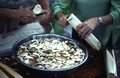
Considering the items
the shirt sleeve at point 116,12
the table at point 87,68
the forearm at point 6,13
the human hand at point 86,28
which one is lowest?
the table at point 87,68

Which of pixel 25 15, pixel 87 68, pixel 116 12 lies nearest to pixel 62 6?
pixel 25 15

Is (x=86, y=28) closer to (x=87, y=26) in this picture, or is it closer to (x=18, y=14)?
(x=87, y=26)

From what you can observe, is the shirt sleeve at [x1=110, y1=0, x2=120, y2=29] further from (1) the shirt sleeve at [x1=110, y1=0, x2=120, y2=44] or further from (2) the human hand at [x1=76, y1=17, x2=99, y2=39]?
(2) the human hand at [x1=76, y1=17, x2=99, y2=39]

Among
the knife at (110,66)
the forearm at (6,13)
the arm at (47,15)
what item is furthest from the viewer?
the arm at (47,15)

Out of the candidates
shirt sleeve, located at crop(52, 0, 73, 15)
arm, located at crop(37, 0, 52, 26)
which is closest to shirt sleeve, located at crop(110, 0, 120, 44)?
shirt sleeve, located at crop(52, 0, 73, 15)

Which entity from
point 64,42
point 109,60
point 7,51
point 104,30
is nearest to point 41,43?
point 64,42

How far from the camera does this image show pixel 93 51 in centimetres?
122

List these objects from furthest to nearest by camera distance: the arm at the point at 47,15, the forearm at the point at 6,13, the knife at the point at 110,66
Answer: the arm at the point at 47,15 < the forearm at the point at 6,13 < the knife at the point at 110,66

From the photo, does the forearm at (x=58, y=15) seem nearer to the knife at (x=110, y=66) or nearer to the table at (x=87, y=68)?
the table at (x=87, y=68)

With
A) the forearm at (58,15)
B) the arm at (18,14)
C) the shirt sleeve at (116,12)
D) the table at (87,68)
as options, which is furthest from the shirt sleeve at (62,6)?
the table at (87,68)

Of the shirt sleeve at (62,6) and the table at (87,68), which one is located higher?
the shirt sleeve at (62,6)

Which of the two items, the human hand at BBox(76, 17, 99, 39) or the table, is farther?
the human hand at BBox(76, 17, 99, 39)

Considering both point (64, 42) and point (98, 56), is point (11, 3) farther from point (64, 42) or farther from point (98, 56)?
point (98, 56)

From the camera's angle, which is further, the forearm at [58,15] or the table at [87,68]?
the forearm at [58,15]
